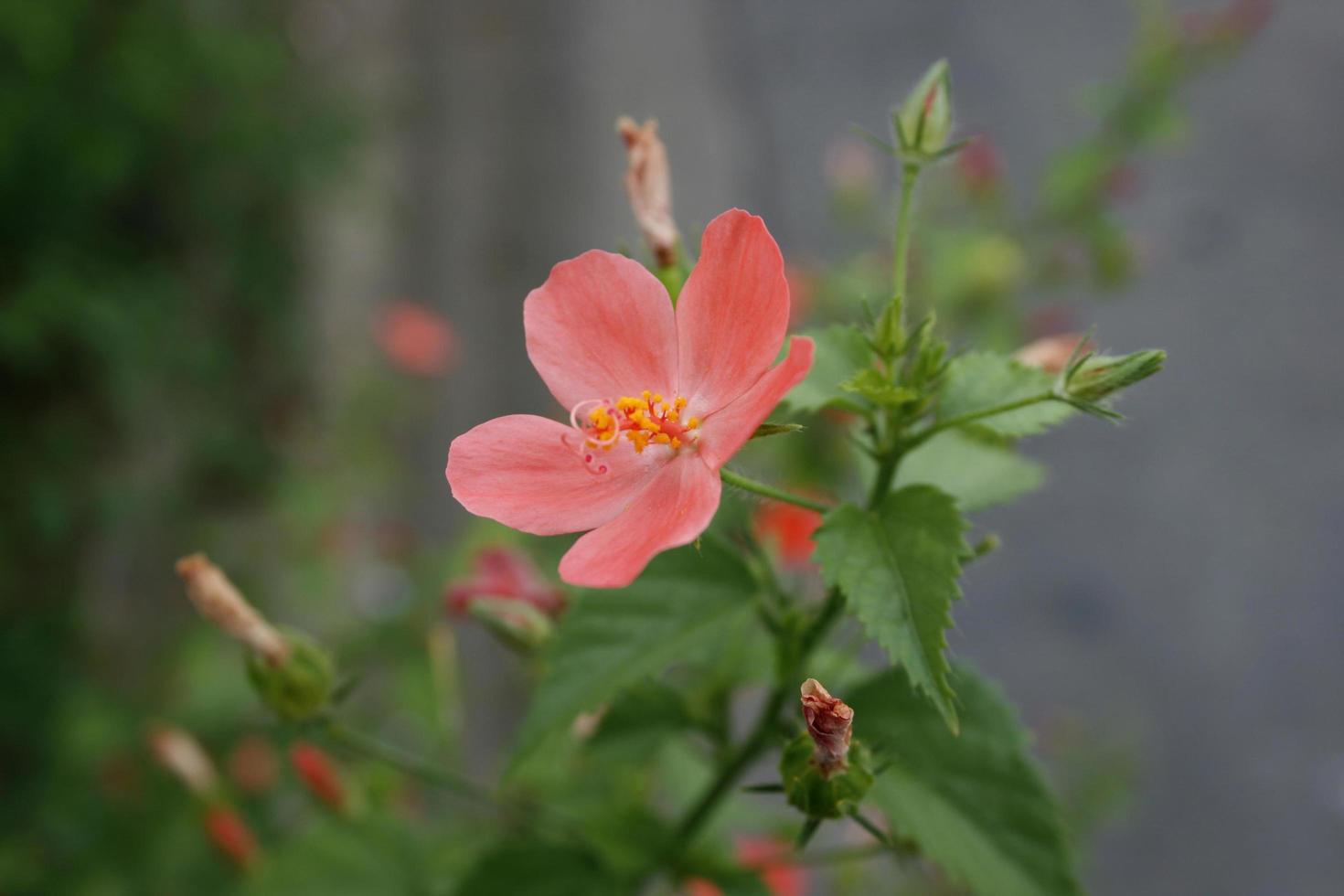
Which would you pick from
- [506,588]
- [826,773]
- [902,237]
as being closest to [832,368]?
[902,237]

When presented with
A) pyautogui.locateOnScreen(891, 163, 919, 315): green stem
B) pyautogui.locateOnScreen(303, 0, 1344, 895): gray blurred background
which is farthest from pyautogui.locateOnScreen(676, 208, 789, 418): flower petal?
pyautogui.locateOnScreen(303, 0, 1344, 895): gray blurred background

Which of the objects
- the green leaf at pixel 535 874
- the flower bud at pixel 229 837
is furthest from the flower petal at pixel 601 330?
the flower bud at pixel 229 837

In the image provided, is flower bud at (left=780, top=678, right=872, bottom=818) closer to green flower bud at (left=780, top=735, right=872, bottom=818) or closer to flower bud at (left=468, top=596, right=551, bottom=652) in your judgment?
green flower bud at (left=780, top=735, right=872, bottom=818)

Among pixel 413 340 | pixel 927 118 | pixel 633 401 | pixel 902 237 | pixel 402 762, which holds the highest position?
pixel 927 118

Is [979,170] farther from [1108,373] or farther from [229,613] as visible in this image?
[229,613]

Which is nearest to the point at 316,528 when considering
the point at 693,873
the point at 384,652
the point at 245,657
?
the point at 384,652

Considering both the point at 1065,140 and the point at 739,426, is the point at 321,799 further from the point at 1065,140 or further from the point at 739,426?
the point at 1065,140

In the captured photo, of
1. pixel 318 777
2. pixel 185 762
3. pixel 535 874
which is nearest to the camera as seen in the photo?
pixel 535 874

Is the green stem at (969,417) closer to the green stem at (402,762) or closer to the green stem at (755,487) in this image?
the green stem at (755,487)
